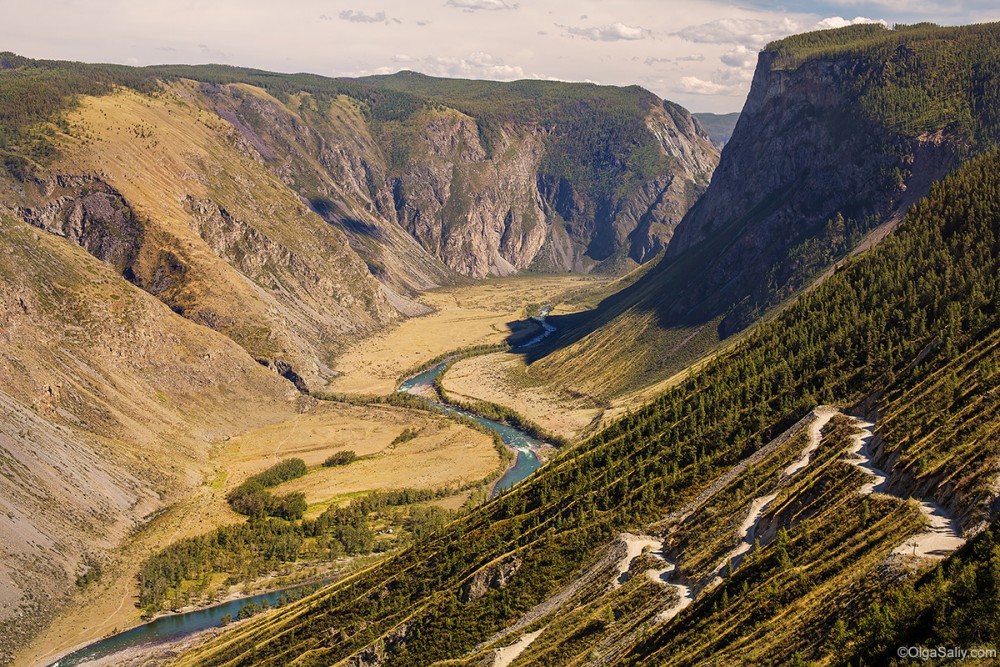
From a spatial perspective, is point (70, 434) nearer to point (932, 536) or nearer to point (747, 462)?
point (747, 462)

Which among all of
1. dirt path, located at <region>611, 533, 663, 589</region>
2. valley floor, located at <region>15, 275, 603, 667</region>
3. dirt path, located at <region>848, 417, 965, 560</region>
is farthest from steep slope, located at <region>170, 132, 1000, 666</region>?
valley floor, located at <region>15, 275, 603, 667</region>

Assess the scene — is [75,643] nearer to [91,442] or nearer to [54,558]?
[54,558]

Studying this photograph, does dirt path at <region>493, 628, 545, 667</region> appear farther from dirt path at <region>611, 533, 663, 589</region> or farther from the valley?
dirt path at <region>611, 533, 663, 589</region>

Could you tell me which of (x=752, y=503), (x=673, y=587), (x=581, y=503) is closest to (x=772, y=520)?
(x=752, y=503)

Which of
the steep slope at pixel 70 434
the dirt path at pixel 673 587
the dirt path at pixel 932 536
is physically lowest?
the steep slope at pixel 70 434

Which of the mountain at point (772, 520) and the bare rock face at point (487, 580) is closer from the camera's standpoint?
the mountain at point (772, 520)

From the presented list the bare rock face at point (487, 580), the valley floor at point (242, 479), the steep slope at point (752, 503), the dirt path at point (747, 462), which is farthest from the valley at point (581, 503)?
the valley floor at point (242, 479)

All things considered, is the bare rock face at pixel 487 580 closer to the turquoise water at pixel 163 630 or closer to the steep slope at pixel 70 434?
the turquoise water at pixel 163 630
